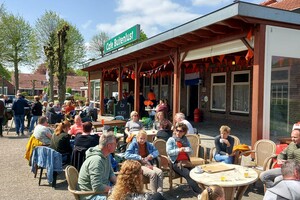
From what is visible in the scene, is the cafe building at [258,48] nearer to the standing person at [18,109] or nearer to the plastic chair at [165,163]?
the plastic chair at [165,163]

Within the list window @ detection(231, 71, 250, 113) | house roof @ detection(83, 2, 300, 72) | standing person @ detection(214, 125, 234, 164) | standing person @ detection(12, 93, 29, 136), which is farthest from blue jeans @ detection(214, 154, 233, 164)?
standing person @ detection(12, 93, 29, 136)

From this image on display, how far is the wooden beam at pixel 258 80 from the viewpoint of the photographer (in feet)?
16.6

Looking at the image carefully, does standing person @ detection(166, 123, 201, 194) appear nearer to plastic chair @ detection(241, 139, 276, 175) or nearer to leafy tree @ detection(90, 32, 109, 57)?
plastic chair @ detection(241, 139, 276, 175)

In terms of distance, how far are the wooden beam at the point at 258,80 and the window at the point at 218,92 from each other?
261 inches

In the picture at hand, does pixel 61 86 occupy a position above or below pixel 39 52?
below

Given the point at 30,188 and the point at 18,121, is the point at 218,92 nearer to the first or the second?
the point at 18,121

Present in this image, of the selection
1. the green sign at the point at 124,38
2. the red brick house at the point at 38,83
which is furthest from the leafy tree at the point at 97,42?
the green sign at the point at 124,38

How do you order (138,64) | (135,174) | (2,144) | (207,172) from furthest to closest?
(138,64), (2,144), (207,172), (135,174)

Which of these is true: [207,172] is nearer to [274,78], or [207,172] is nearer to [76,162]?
[76,162]

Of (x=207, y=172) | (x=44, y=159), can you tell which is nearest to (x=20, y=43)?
(x=44, y=159)

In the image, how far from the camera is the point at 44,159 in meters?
4.54

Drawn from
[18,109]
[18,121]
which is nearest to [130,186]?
[18,109]

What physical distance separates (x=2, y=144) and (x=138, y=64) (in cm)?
546

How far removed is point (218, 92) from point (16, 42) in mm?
22957
